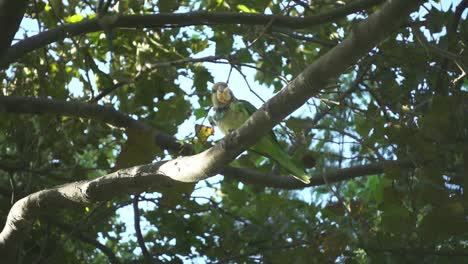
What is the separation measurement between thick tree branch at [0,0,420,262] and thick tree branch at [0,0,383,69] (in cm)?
123

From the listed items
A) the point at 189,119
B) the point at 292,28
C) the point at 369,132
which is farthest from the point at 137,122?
the point at 369,132

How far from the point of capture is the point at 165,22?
4.49 m

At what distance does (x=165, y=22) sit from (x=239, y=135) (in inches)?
90.3

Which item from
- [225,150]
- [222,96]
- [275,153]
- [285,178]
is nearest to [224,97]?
[222,96]

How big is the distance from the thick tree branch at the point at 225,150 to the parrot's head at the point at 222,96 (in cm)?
136

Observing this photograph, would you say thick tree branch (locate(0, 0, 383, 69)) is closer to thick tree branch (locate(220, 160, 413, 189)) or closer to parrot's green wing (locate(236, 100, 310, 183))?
parrot's green wing (locate(236, 100, 310, 183))

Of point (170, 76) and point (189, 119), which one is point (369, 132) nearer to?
point (189, 119)

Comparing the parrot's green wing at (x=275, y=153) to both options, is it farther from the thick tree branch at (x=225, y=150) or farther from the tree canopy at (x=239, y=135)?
the thick tree branch at (x=225, y=150)

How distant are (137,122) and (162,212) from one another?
113 centimetres

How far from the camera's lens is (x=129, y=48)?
18.4 ft

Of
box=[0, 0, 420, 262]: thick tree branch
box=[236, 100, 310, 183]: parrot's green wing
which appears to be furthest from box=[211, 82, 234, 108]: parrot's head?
box=[0, 0, 420, 262]: thick tree branch

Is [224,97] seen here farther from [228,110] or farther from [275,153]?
[275,153]

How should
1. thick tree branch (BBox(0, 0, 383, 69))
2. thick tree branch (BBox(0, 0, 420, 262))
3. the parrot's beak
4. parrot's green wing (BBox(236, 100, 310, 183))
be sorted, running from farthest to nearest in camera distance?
1. the parrot's beak
2. thick tree branch (BBox(0, 0, 383, 69))
3. parrot's green wing (BBox(236, 100, 310, 183))
4. thick tree branch (BBox(0, 0, 420, 262))

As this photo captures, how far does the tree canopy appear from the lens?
2781mm
